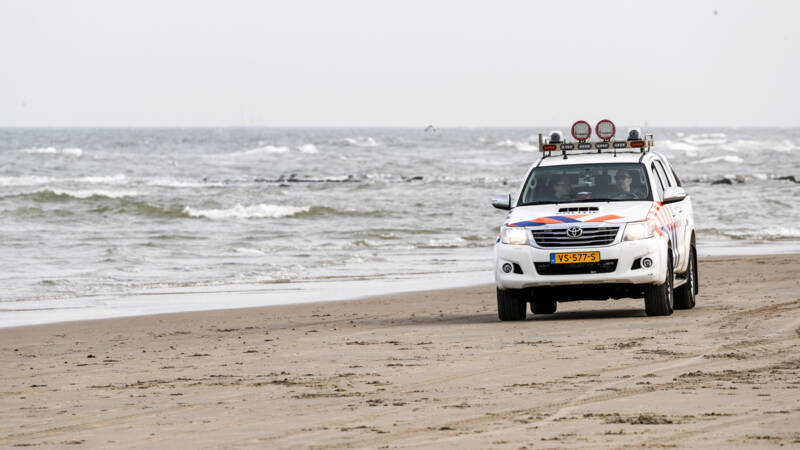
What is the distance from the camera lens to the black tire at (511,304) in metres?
12.1

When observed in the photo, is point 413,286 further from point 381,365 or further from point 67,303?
point 381,365

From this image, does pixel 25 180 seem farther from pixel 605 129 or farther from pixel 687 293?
pixel 687 293

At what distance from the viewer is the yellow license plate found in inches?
462

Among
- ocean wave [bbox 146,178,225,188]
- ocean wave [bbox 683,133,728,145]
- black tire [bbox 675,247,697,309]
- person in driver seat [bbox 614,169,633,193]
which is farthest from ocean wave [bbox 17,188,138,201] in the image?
ocean wave [bbox 683,133,728,145]

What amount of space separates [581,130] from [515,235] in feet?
7.32

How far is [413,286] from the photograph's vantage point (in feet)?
57.3

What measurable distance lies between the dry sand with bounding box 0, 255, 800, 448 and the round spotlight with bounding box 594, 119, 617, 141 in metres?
1.85

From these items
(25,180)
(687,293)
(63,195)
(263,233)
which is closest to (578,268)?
(687,293)

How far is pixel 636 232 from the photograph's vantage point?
38.7 ft

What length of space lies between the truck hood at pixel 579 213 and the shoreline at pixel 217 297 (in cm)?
425

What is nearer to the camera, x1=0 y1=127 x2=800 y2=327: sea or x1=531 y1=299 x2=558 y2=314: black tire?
x1=531 y1=299 x2=558 y2=314: black tire

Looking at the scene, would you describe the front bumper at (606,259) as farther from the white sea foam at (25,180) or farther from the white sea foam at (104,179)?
the white sea foam at (104,179)

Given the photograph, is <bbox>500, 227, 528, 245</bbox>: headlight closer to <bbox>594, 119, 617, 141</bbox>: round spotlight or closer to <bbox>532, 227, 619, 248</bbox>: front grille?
<bbox>532, 227, 619, 248</bbox>: front grille

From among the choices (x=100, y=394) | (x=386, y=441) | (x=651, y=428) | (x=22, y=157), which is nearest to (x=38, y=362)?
(x=100, y=394)
